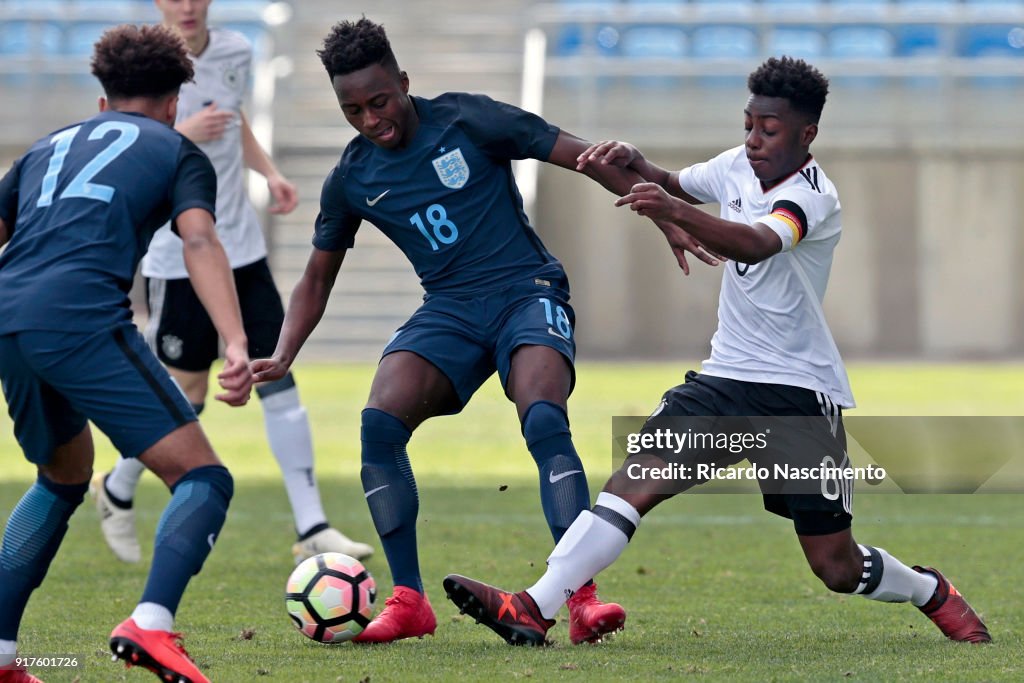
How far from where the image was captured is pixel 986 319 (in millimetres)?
19453

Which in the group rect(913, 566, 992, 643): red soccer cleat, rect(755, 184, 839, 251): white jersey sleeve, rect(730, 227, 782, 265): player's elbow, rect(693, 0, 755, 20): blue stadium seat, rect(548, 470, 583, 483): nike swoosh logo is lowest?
rect(913, 566, 992, 643): red soccer cleat

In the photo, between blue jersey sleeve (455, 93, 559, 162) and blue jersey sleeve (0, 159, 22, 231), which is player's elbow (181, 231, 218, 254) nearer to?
blue jersey sleeve (0, 159, 22, 231)

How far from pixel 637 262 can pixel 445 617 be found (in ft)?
46.2

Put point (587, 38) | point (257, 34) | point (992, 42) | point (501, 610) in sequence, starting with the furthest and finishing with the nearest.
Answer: point (992, 42), point (257, 34), point (587, 38), point (501, 610)

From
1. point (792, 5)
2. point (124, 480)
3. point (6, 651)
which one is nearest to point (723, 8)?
point (792, 5)

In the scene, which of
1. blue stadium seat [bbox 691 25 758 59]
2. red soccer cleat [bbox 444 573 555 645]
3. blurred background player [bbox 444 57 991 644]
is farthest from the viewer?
blue stadium seat [bbox 691 25 758 59]

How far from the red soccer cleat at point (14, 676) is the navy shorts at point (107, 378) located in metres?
0.71

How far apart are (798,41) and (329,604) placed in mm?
16978

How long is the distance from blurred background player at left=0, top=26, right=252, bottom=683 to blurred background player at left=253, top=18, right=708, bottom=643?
910 millimetres

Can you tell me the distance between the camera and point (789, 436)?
4930 mm

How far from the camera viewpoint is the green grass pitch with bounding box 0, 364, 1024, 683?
4.58 m

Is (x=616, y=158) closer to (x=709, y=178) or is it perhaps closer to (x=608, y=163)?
(x=608, y=163)

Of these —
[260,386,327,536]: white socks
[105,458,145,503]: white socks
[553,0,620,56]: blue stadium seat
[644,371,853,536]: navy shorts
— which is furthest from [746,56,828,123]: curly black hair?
[553,0,620,56]: blue stadium seat

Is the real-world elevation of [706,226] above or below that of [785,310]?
above
